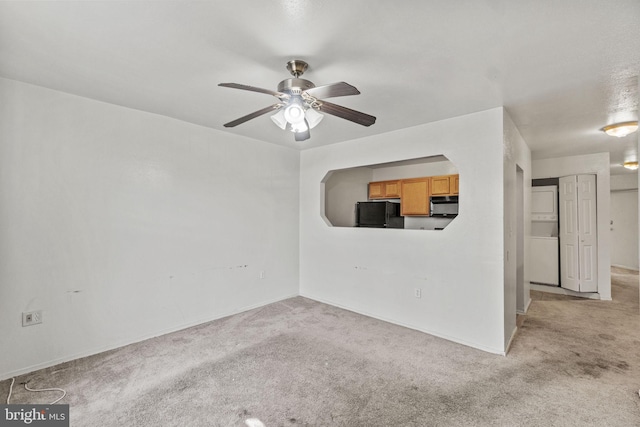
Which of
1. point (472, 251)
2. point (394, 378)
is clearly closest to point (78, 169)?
point (394, 378)

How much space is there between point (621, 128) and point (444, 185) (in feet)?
7.11

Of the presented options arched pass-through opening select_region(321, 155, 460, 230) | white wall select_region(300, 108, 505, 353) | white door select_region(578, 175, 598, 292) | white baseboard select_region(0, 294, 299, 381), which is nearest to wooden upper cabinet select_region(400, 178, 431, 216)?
arched pass-through opening select_region(321, 155, 460, 230)

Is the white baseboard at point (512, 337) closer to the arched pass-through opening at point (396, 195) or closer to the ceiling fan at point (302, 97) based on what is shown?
the arched pass-through opening at point (396, 195)

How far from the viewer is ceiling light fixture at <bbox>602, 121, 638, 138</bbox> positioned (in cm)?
324

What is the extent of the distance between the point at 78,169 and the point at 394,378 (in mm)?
3355

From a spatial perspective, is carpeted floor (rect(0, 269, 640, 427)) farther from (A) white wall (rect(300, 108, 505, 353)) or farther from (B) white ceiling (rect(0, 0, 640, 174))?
(B) white ceiling (rect(0, 0, 640, 174))

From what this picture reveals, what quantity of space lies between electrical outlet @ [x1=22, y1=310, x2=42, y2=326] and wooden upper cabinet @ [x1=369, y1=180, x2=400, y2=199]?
5060 mm

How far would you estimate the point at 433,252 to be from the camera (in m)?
3.36

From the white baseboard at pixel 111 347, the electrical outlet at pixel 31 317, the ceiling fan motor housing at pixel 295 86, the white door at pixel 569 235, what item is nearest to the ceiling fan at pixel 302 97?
the ceiling fan motor housing at pixel 295 86

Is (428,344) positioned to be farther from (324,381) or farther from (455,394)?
(324,381)

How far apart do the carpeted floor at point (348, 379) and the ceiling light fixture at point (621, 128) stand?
7.56ft

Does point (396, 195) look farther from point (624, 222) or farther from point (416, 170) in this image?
point (624, 222)

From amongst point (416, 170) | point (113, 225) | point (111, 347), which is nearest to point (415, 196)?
point (416, 170)

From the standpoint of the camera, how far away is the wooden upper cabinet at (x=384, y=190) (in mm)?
5606
